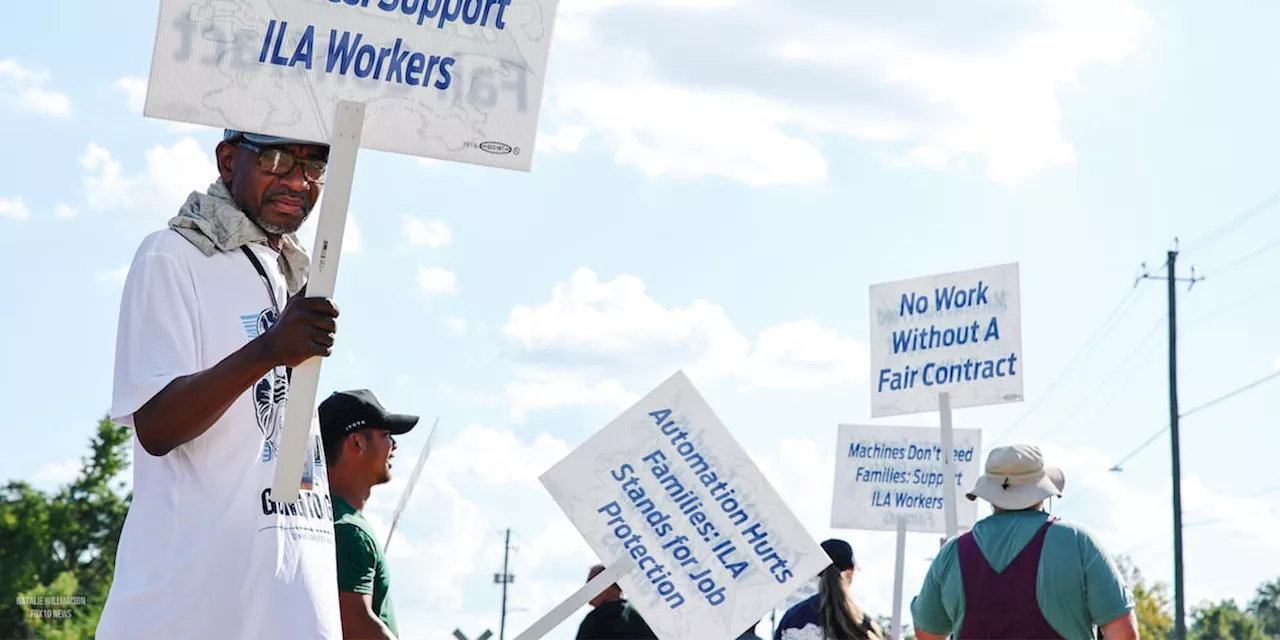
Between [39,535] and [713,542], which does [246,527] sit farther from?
[39,535]

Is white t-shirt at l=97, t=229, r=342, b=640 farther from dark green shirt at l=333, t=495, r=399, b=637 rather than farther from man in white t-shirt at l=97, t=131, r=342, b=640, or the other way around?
dark green shirt at l=333, t=495, r=399, b=637

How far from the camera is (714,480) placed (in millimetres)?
8773

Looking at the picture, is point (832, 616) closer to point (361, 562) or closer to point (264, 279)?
point (361, 562)

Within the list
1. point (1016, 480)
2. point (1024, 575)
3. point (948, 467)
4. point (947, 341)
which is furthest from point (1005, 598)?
point (947, 341)

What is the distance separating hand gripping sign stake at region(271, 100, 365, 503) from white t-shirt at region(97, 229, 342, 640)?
84 mm

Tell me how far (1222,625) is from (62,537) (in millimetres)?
72414

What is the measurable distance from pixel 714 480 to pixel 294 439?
5513 millimetres

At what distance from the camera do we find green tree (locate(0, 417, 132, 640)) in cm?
7319

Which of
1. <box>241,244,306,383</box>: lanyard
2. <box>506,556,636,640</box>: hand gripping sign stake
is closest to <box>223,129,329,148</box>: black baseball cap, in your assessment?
<box>241,244,306,383</box>: lanyard

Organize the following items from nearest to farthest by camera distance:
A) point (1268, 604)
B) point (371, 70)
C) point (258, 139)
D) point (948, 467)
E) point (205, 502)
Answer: point (205, 502), point (258, 139), point (371, 70), point (948, 467), point (1268, 604)

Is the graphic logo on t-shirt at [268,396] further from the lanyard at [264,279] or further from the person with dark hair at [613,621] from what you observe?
the person with dark hair at [613,621]

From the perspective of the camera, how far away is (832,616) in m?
8.84

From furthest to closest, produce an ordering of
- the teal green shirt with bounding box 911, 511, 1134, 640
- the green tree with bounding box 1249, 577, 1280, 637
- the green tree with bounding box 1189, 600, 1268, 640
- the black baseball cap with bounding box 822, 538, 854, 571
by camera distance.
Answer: the green tree with bounding box 1249, 577, 1280, 637
the green tree with bounding box 1189, 600, 1268, 640
the black baseball cap with bounding box 822, 538, 854, 571
the teal green shirt with bounding box 911, 511, 1134, 640

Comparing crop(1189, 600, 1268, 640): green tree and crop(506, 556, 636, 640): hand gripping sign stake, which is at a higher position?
crop(1189, 600, 1268, 640): green tree
